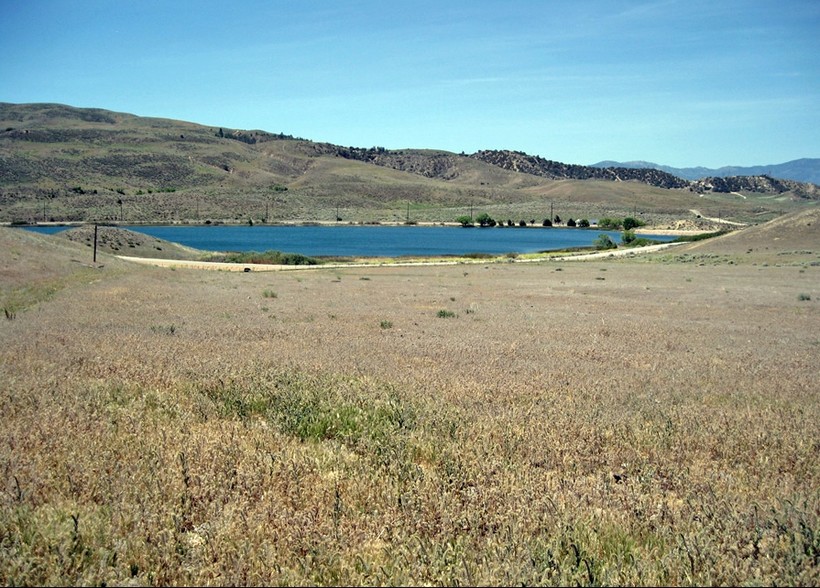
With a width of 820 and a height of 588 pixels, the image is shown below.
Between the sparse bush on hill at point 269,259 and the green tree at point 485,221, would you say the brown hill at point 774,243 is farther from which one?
the green tree at point 485,221

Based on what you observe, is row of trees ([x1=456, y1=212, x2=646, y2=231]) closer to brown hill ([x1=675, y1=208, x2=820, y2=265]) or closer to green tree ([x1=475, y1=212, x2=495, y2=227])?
green tree ([x1=475, y1=212, x2=495, y2=227])

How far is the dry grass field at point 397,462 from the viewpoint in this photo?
335 centimetres

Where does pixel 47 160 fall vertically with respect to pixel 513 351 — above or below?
above

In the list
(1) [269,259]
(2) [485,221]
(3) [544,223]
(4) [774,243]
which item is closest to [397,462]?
(1) [269,259]

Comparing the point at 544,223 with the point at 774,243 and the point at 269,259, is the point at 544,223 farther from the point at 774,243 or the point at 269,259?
the point at 269,259

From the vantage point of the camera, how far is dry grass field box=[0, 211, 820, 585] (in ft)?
11.0

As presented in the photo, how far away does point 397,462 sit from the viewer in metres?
4.75

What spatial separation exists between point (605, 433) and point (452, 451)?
177cm

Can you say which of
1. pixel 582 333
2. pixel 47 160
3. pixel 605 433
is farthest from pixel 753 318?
pixel 47 160

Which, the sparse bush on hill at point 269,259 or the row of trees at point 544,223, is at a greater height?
the row of trees at point 544,223

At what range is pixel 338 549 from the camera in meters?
3.45

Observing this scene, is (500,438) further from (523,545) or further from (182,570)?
(182,570)

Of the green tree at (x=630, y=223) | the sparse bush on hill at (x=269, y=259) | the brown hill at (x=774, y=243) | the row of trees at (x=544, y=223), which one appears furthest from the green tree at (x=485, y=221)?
the sparse bush on hill at (x=269, y=259)

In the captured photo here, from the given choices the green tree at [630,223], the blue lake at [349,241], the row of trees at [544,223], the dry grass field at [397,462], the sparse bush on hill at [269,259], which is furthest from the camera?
the row of trees at [544,223]
